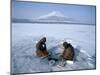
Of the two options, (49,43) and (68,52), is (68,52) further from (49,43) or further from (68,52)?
(49,43)

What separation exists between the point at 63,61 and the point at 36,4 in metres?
0.66

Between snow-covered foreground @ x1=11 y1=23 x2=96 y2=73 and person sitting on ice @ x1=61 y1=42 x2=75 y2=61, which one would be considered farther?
person sitting on ice @ x1=61 y1=42 x2=75 y2=61

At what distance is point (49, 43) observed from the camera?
84.0 inches

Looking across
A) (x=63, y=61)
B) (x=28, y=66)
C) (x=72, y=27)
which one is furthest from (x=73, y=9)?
(x=28, y=66)

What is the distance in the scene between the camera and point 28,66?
2064 mm

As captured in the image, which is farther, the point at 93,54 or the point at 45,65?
the point at 93,54

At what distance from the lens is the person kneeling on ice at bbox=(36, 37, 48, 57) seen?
6.89 feet

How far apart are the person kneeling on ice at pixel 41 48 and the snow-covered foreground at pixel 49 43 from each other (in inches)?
1.3

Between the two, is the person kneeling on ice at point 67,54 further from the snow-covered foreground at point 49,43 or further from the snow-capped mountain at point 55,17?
the snow-capped mountain at point 55,17

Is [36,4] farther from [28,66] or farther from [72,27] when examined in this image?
[28,66]

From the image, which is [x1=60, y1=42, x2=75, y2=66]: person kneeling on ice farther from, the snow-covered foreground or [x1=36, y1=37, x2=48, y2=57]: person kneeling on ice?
[x1=36, y1=37, x2=48, y2=57]: person kneeling on ice

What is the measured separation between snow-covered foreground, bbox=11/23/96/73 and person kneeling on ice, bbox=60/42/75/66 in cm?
4

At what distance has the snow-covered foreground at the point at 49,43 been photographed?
204cm

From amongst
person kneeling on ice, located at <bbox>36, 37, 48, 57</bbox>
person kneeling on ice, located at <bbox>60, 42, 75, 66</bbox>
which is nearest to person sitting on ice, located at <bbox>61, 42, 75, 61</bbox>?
person kneeling on ice, located at <bbox>60, 42, 75, 66</bbox>
